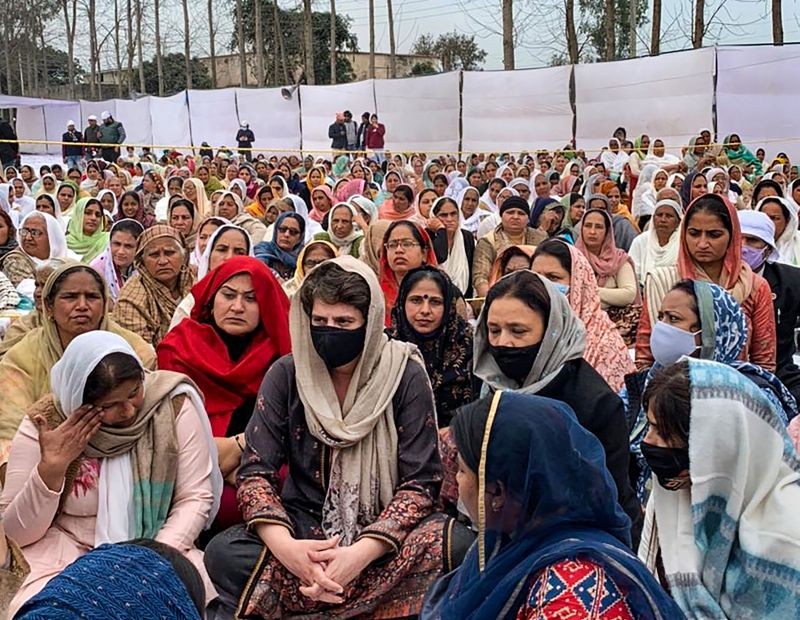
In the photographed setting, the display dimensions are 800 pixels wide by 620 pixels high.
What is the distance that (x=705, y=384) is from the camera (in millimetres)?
1956

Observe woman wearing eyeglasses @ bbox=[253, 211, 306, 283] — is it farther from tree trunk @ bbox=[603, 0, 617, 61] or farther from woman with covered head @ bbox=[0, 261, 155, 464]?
tree trunk @ bbox=[603, 0, 617, 61]

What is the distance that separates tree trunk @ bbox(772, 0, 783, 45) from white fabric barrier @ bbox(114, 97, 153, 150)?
16.4m

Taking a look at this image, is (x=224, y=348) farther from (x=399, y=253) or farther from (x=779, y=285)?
(x=779, y=285)

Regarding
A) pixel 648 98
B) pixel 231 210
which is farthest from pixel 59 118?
pixel 231 210

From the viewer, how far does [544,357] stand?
2.63m

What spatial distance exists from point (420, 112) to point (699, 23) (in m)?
6.29

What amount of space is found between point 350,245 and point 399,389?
4015mm

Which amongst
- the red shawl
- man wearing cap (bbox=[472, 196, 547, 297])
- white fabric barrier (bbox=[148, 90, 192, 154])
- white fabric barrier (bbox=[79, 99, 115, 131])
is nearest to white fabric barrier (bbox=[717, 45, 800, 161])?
man wearing cap (bbox=[472, 196, 547, 297])

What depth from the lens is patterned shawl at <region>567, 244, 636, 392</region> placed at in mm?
3514

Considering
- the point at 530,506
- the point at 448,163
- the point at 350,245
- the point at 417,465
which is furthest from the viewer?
the point at 448,163

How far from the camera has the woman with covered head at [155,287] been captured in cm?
405

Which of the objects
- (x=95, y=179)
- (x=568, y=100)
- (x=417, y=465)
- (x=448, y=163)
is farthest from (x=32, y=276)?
(x=568, y=100)

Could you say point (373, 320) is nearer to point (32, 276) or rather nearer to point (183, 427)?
point (183, 427)

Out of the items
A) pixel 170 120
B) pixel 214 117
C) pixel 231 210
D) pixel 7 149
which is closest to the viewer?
pixel 231 210
